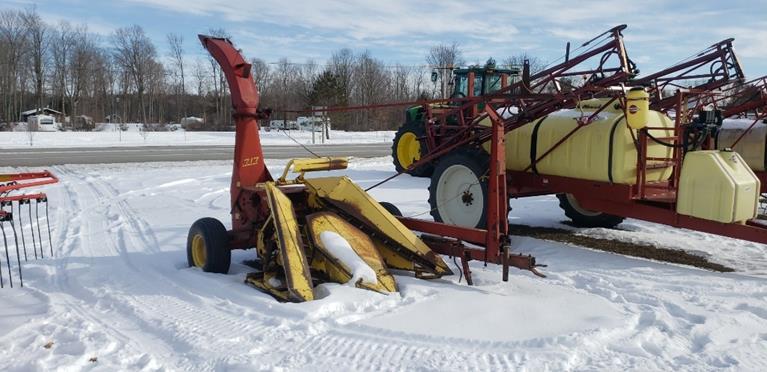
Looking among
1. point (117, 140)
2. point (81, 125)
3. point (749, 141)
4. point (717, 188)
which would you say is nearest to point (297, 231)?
point (717, 188)

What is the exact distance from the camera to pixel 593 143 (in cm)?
671

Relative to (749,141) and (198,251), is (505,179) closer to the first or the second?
(198,251)

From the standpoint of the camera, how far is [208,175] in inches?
573

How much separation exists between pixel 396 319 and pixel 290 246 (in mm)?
1153

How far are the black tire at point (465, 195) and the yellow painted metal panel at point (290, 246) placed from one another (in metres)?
2.54

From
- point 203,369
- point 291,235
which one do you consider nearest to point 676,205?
point 291,235

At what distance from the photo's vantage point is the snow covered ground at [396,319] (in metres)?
3.56

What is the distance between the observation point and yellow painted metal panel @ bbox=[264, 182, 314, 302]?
15.0 ft

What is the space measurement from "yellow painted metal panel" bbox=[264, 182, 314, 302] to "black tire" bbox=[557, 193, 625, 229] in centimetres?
474

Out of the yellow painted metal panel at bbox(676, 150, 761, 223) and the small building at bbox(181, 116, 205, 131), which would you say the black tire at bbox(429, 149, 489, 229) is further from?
the small building at bbox(181, 116, 205, 131)

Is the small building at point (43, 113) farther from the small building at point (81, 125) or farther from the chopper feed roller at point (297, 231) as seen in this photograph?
the chopper feed roller at point (297, 231)

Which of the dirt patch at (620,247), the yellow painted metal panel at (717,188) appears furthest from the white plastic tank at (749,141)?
the yellow painted metal panel at (717,188)

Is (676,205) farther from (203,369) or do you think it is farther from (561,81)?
(203,369)

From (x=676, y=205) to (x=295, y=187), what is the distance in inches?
145
